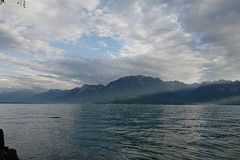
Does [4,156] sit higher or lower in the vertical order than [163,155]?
higher

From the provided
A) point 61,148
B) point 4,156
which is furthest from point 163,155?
point 4,156

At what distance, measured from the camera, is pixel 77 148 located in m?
25.0

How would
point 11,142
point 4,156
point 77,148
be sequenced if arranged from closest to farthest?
point 4,156
point 77,148
point 11,142

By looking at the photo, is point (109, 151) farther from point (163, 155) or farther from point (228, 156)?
A: point (228, 156)

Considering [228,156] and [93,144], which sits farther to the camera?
[93,144]

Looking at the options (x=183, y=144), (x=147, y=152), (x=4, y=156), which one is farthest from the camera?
(x=183, y=144)

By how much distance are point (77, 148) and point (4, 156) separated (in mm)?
10542

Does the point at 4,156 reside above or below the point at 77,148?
above

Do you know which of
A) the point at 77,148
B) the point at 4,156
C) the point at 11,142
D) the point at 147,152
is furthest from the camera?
the point at 11,142

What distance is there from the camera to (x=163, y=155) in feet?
69.6

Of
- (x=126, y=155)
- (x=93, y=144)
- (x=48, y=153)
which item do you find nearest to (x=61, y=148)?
(x=48, y=153)

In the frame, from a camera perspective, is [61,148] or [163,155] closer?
[163,155]

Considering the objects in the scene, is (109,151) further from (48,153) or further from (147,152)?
(48,153)

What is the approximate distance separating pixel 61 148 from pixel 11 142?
487 inches
